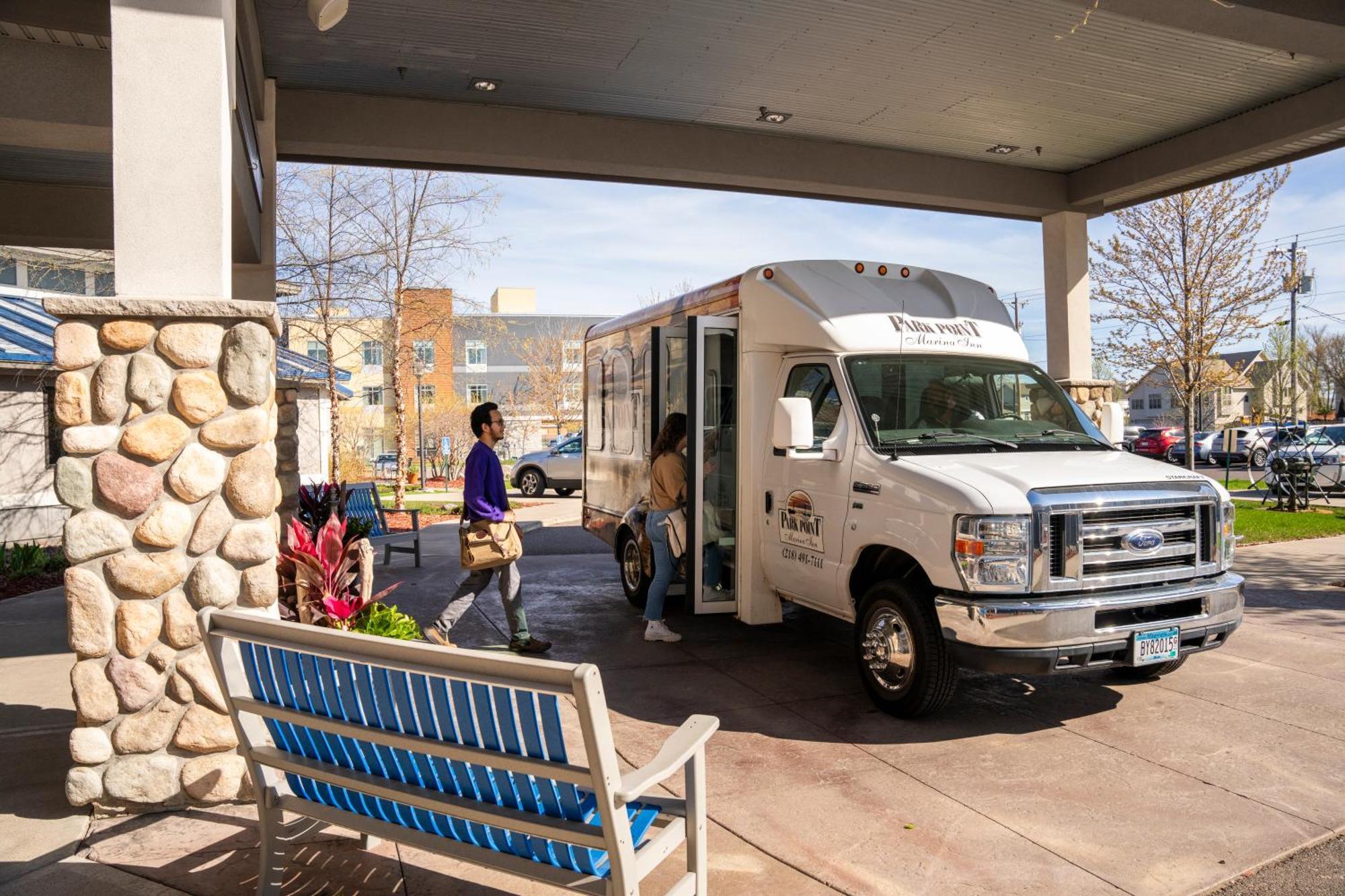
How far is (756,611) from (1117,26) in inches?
235

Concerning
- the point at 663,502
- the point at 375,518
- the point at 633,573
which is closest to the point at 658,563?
the point at 663,502

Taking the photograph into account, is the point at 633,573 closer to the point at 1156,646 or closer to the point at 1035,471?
Answer: the point at 1035,471

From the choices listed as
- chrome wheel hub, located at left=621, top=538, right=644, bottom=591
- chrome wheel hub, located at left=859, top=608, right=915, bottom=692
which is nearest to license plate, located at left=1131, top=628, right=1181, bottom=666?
chrome wheel hub, located at left=859, top=608, right=915, bottom=692

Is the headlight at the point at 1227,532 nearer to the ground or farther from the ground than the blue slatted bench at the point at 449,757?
farther from the ground

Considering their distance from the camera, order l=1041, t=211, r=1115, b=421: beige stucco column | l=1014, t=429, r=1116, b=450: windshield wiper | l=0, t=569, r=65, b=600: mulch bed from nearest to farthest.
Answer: l=1014, t=429, r=1116, b=450: windshield wiper, l=0, t=569, r=65, b=600: mulch bed, l=1041, t=211, r=1115, b=421: beige stucco column

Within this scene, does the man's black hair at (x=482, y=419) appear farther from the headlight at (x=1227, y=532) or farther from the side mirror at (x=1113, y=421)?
the headlight at (x=1227, y=532)

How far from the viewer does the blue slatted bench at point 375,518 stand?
37.7ft

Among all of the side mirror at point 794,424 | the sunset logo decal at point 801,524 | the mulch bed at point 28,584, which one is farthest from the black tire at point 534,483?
the side mirror at point 794,424

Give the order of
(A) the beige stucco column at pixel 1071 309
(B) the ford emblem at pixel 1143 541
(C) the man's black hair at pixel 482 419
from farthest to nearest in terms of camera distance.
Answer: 1. (A) the beige stucco column at pixel 1071 309
2. (C) the man's black hair at pixel 482 419
3. (B) the ford emblem at pixel 1143 541

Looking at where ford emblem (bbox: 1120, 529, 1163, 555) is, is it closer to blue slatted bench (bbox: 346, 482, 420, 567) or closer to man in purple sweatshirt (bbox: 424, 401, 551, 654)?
man in purple sweatshirt (bbox: 424, 401, 551, 654)

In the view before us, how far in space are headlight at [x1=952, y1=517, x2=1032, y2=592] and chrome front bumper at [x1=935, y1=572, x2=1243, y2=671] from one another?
100mm

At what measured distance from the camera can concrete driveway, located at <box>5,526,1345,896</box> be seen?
158 inches

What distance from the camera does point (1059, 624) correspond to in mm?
5301

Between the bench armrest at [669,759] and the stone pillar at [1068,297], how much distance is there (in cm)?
1191
